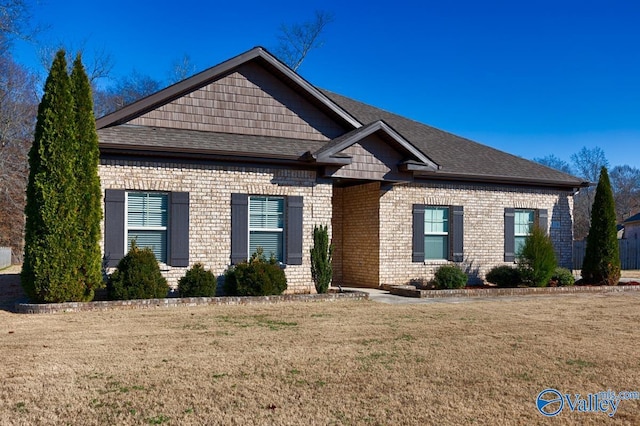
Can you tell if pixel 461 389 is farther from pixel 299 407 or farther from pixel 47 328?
pixel 47 328

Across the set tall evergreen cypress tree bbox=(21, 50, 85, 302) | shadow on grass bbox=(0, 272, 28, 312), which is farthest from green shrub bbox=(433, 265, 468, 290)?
shadow on grass bbox=(0, 272, 28, 312)

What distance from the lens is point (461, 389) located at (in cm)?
612

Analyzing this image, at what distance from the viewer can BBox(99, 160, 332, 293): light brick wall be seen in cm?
1317

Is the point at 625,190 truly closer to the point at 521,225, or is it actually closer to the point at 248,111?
the point at 521,225

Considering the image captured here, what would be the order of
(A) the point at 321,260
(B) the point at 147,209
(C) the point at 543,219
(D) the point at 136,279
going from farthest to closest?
(C) the point at 543,219, (A) the point at 321,260, (B) the point at 147,209, (D) the point at 136,279

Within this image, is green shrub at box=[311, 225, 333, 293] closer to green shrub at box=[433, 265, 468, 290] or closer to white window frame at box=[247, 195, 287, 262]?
white window frame at box=[247, 195, 287, 262]

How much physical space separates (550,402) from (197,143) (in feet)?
32.7

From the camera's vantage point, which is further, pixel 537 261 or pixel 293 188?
pixel 537 261

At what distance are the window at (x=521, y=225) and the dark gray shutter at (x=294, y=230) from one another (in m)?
7.54

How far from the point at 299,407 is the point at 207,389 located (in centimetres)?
110

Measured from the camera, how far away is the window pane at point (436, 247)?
56.0 feet

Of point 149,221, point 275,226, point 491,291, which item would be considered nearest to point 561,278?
point 491,291

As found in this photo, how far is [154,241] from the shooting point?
13453 millimetres

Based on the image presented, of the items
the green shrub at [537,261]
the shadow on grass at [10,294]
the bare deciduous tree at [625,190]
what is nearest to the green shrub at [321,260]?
the green shrub at [537,261]
